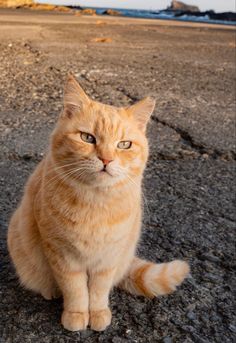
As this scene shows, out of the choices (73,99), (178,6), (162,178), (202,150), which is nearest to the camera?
(73,99)

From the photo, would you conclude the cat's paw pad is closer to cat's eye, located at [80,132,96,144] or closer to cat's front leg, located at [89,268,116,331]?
cat's front leg, located at [89,268,116,331]

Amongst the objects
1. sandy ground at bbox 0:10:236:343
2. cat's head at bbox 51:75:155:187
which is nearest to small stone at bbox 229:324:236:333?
sandy ground at bbox 0:10:236:343

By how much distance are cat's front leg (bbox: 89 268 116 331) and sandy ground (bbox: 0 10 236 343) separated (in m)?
0.05

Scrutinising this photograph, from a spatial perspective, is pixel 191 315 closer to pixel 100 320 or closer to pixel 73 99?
pixel 100 320

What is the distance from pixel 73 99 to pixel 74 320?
778 mm

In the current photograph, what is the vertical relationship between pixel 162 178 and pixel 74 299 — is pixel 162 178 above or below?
below

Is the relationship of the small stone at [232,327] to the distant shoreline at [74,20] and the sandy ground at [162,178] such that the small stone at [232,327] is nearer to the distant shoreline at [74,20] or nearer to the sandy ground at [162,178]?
the sandy ground at [162,178]

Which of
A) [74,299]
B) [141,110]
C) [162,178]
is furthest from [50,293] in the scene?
[162,178]

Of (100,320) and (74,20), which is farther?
(74,20)

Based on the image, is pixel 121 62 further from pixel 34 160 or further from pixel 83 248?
pixel 83 248

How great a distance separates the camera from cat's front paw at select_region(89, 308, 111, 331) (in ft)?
5.18

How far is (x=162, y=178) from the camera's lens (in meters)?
2.75

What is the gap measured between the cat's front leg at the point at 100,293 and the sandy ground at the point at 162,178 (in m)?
0.05

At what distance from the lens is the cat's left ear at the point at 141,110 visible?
1724 mm
